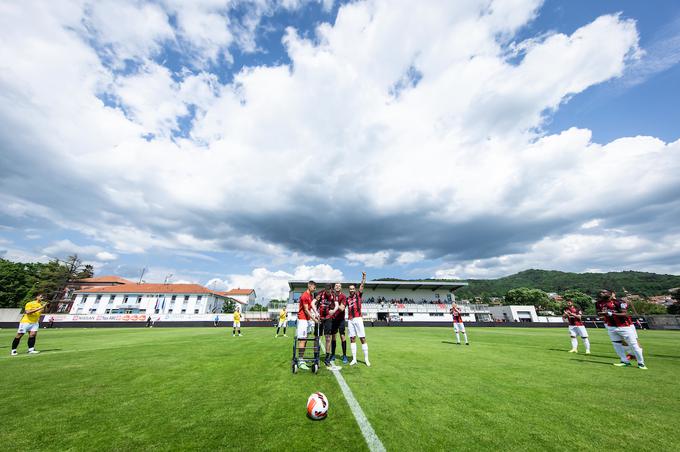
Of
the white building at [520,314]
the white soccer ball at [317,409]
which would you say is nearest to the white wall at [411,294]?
the white building at [520,314]

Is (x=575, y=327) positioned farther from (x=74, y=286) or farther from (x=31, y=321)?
(x=74, y=286)

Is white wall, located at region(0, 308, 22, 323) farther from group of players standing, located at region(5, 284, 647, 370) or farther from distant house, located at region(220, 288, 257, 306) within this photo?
distant house, located at region(220, 288, 257, 306)

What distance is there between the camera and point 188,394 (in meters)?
4.90

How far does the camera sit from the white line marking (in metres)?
2.99

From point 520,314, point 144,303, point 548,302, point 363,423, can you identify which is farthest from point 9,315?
point 548,302

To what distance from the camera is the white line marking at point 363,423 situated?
2.99 m

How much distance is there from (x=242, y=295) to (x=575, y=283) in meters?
170

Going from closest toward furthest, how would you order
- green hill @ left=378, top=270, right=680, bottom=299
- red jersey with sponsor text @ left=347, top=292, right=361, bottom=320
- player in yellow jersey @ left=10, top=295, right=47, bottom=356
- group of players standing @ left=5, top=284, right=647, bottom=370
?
group of players standing @ left=5, top=284, right=647, bottom=370 < red jersey with sponsor text @ left=347, top=292, right=361, bottom=320 < player in yellow jersey @ left=10, top=295, right=47, bottom=356 < green hill @ left=378, top=270, right=680, bottom=299

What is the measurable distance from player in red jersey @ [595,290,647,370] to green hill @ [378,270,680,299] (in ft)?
450

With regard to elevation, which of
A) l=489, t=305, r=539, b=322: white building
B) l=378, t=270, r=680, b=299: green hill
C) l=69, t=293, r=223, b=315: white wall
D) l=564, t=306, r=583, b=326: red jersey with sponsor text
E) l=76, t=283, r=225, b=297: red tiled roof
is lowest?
l=489, t=305, r=539, b=322: white building

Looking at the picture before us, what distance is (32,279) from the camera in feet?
211

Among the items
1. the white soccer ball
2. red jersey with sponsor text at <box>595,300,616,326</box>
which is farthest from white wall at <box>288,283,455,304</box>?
the white soccer ball

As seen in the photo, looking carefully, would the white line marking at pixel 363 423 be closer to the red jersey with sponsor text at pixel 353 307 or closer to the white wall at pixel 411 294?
the red jersey with sponsor text at pixel 353 307

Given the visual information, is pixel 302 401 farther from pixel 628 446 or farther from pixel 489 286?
pixel 489 286
